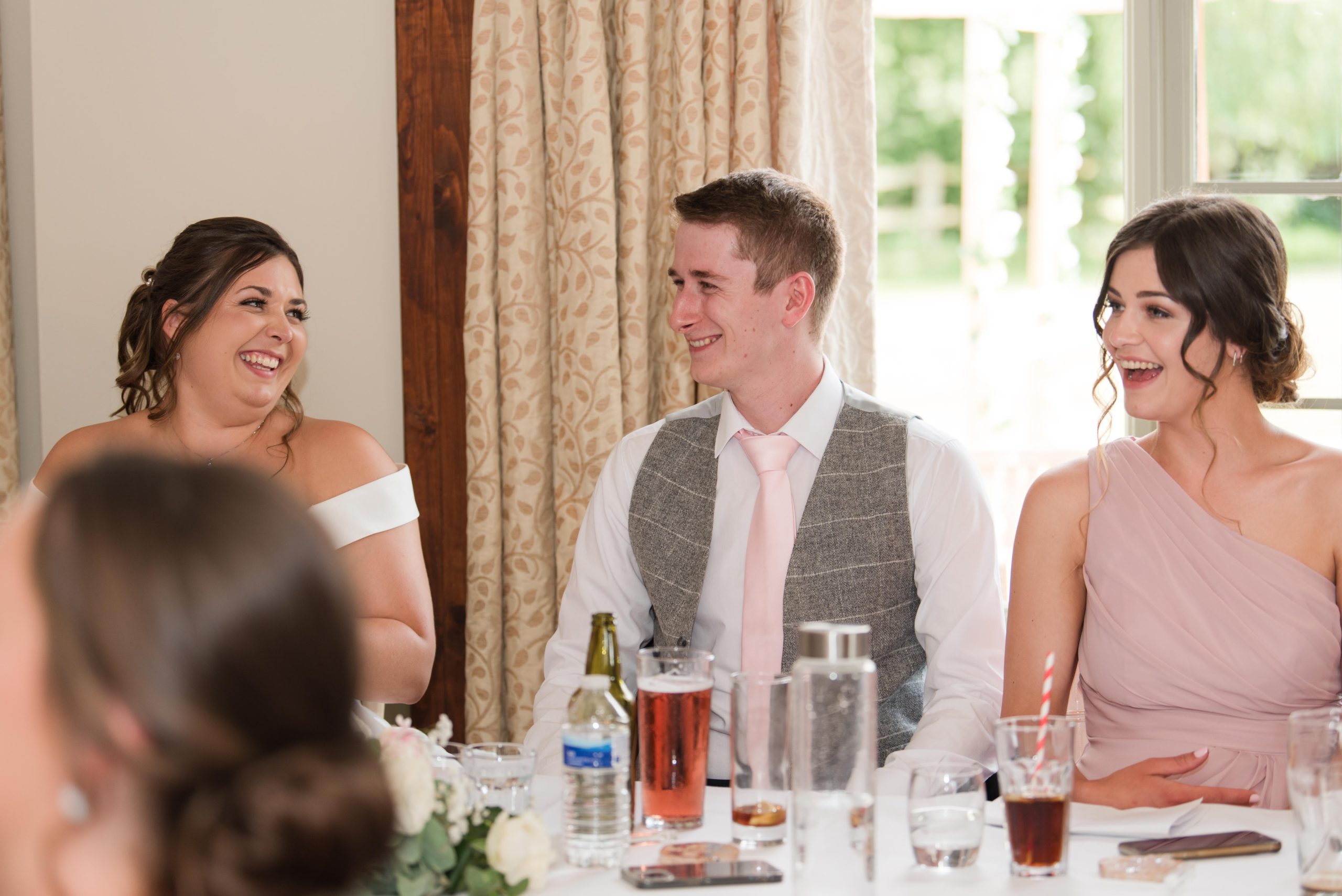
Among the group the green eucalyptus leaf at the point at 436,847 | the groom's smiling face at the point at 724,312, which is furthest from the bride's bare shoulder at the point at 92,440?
the green eucalyptus leaf at the point at 436,847

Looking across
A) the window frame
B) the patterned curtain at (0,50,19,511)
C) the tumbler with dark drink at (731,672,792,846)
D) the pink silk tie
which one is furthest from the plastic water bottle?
the patterned curtain at (0,50,19,511)

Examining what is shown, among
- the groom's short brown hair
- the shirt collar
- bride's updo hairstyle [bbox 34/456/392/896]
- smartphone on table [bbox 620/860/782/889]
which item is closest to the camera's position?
bride's updo hairstyle [bbox 34/456/392/896]

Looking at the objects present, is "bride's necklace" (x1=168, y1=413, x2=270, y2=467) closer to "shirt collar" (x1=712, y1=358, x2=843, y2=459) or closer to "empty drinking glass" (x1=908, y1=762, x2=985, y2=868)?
"shirt collar" (x1=712, y1=358, x2=843, y2=459)

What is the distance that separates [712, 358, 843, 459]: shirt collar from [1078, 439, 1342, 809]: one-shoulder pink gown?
46cm

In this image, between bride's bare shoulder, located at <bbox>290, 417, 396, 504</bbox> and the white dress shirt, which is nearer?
the white dress shirt

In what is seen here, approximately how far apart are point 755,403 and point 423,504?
993mm

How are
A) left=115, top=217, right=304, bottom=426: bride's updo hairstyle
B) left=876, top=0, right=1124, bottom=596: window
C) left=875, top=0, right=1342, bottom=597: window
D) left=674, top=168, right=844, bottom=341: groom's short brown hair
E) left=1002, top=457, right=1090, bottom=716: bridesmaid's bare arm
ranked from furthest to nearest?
left=876, top=0, right=1124, bottom=596: window
left=875, top=0, right=1342, bottom=597: window
left=115, top=217, right=304, bottom=426: bride's updo hairstyle
left=674, top=168, right=844, bottom=341: groom's short brown hair
left=1002, top=457, right=1090, bottom=716: bridesmaid's bare arm

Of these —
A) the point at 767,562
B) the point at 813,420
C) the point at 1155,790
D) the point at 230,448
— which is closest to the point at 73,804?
the point at 1155,790

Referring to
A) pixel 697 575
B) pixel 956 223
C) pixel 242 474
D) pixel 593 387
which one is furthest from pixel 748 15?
pixel 956 223

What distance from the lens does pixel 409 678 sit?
2.28 m

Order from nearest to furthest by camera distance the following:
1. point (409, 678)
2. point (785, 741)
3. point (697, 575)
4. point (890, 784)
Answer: point (785, 741) → point (890, 784) → point (697, 575) → point (409, 678)

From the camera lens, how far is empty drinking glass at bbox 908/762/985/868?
1198 mm

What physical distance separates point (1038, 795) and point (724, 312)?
1.24m

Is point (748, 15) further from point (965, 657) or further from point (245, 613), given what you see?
point (245, 613)
